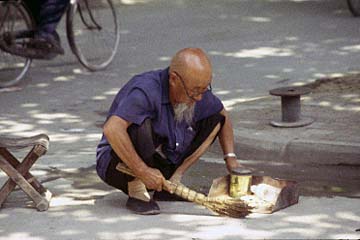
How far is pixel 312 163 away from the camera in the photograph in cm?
790

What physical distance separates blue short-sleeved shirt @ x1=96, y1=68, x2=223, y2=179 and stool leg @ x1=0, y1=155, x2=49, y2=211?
409mm

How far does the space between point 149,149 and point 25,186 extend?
2.86ft

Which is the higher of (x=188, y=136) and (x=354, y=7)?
(x=188, y=136)

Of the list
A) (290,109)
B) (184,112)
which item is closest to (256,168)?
(290,109)

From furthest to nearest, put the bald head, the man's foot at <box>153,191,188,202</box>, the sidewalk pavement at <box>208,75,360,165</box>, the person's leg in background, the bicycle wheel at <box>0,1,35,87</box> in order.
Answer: the person's leg in background → the bicycle wheel at <box>0,1,35,87</box> → the sidewalk pavement at <box>208,75,360,165</box> → the man's foot at <box>153,191,188,202</box> → the bald head

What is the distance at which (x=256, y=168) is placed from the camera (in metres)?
7.91

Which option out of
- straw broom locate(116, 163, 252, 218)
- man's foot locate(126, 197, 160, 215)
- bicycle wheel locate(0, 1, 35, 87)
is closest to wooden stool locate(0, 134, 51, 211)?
man's foot locate(126, 197, 160, 215)

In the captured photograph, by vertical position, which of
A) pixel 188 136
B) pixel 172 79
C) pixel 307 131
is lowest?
pixel 307 131

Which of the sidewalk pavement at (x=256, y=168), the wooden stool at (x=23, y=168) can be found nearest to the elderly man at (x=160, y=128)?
the sidewalk pavement at (x=256, y=168)

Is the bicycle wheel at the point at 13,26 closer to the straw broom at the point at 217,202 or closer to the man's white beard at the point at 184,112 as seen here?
the man's white beard at the point at 184,112

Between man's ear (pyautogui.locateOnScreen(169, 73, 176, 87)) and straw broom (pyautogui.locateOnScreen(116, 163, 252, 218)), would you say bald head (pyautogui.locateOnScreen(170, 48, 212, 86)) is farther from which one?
straw broom (pyautogui.locateOnScreen(116, 163, 252, 218))

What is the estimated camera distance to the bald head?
6328 mm

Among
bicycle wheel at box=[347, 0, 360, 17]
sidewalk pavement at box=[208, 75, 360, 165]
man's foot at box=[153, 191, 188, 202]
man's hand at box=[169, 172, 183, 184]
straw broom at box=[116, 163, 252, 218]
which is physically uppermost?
man's hand at box=[169, 172, 183, 184]

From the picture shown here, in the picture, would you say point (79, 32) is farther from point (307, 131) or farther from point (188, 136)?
point (188, 136)
